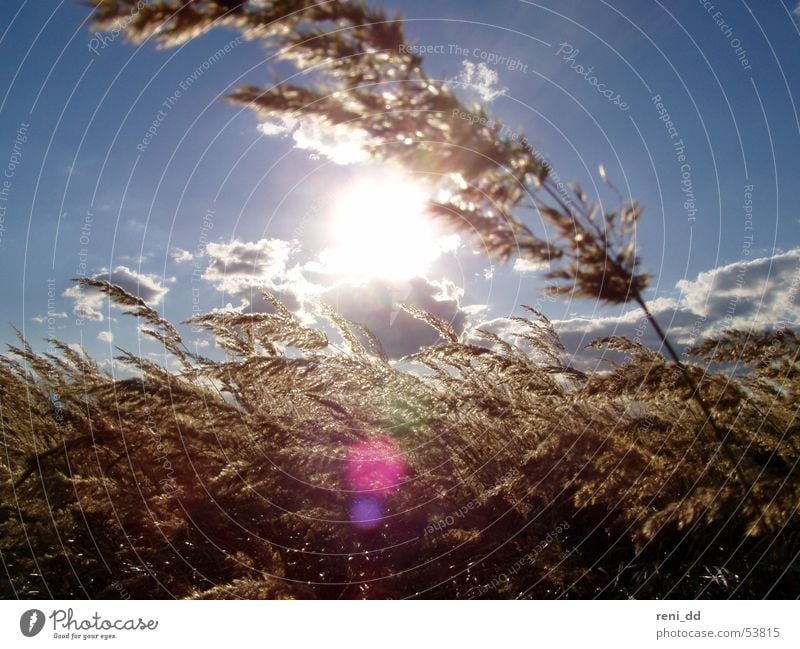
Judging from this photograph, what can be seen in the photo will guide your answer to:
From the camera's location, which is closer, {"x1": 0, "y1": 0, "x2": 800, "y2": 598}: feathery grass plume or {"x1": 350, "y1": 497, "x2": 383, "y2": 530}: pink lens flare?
{"x1": 0, "y1": 0, "x2": 800, "y2": 598}: feathery grass plume

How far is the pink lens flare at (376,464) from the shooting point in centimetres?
249

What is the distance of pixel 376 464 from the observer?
2561mm

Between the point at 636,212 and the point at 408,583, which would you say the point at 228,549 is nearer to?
the point at 408,583

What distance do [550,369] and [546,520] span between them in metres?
0.65

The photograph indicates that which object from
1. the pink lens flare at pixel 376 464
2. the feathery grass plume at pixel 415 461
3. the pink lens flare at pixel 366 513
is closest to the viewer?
the feathery grass plume at pixel 415 461
